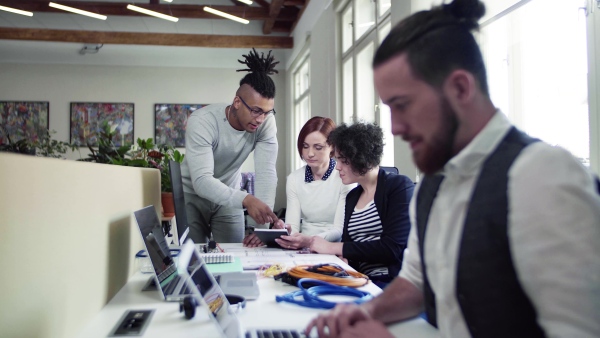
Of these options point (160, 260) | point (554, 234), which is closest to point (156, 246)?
point (160, 260)

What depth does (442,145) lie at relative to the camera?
75cm

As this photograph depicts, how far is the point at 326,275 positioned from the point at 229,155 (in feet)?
4.15

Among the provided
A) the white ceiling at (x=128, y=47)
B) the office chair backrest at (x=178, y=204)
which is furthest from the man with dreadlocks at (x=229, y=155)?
the white ceiling at (x=128, y=47)

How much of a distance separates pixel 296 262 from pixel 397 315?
0.77 m

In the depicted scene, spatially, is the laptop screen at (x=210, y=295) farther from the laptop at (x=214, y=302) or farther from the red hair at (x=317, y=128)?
the red hair at (x=317, y=128)

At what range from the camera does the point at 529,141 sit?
692mm

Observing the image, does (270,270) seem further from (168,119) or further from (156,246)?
(168,119)

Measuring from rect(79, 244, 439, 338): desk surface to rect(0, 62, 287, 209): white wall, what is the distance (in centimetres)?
674

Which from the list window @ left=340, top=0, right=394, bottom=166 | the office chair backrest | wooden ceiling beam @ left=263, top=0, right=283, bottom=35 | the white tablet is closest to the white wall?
wooden ceiling beam @ left=263, top=0, right=283, bottom=35

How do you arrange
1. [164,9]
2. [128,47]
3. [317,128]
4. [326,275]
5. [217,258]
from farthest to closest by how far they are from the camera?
[128,47], [164,9], [317,128], [217,258], [326,275]

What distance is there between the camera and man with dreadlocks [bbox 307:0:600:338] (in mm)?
577

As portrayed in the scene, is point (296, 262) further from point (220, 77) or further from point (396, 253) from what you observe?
point (220, 77)

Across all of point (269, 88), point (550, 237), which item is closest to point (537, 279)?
point (550, 237)

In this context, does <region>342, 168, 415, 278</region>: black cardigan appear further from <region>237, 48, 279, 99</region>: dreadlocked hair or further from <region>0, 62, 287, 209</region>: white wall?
<region>0, 62, 287, 209</region>: white wall
